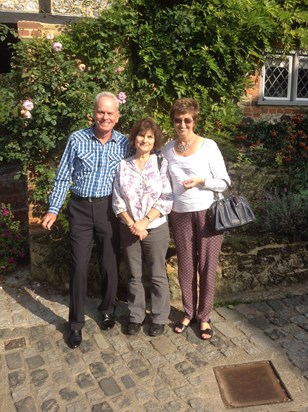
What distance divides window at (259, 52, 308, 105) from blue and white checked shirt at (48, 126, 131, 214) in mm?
3977

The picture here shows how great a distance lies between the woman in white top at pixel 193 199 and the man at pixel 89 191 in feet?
1.49

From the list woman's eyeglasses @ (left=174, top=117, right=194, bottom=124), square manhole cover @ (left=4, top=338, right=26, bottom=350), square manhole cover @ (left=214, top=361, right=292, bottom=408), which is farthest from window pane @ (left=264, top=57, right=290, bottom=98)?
square manhole cover @ (left=4, top=338, right=26, bottom=350)

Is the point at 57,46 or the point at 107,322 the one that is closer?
the point at 107,322

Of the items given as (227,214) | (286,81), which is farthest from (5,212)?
(286,81)

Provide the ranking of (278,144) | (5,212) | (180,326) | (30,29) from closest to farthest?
Answer: (180,326) → (30,29) → (5,212) → (278,144)

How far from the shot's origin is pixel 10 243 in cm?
476

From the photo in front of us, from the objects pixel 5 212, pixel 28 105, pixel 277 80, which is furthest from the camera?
pixel 277 80

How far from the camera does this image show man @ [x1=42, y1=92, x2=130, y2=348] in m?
3.04

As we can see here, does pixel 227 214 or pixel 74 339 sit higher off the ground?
pixel 227 214

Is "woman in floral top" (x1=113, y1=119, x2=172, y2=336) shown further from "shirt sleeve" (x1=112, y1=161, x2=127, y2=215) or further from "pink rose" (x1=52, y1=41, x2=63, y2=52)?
"pink rose" (x1=52, y1=41, x2=63, y2=52)

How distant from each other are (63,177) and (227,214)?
1.30m

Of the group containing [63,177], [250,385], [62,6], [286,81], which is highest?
[62,6]

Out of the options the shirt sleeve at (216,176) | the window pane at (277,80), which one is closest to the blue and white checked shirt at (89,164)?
the shirt sleeve at (216,176)

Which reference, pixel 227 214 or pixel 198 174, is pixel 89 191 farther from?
pixel 227 214
